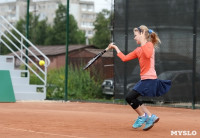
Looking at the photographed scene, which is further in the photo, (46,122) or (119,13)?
(119,13)

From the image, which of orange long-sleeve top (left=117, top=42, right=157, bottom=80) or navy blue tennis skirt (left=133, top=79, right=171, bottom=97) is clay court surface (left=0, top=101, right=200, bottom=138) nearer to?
navy blue tennis skirt (left=133, top=79, right=171, bottom=97)

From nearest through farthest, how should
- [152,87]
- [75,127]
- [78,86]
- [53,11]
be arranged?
1. [152,87]
2. [75,127]
3. [78,86]
4. [53,11]

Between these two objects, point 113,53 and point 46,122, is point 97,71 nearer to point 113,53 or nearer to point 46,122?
point 113,53

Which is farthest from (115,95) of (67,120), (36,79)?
(67,120)

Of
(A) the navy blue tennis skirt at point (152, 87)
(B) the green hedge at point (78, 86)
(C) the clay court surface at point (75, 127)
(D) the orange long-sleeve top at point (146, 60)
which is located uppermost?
(D) the orange long-sleeve top at point (146, 60)

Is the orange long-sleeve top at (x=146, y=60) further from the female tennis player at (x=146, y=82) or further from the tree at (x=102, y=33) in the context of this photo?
the tree at (x=102, y=33)

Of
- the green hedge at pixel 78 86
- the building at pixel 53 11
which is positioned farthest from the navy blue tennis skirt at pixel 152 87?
the building at pixel 53 11

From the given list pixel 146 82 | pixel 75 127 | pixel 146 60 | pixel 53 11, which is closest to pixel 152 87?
pixel 146 82

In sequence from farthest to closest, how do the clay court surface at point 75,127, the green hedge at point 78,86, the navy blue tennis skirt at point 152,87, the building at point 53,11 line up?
the building at point 53,11
the green hedge at point 78,86
the navy blue tennis skirt at point 152,87
the clay court surface at point 75,127

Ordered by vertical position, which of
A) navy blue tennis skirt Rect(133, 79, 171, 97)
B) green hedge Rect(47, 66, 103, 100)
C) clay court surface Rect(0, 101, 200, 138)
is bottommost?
green hedge Rect(47, 66, 103, 100)

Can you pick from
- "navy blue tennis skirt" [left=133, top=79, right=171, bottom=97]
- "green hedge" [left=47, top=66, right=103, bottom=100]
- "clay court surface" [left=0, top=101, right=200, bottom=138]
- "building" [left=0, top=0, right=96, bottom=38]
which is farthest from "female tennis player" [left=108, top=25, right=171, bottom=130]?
"building" [left=0, top=0, right=96, bottom=38]

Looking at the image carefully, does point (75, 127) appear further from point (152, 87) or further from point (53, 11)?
point (53, 11)

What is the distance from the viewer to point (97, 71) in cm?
1558

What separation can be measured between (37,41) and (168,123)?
48.9 m
